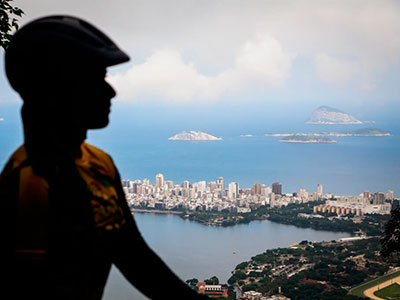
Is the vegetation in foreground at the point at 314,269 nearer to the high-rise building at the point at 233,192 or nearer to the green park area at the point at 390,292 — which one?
the green park area at the point at 390,292

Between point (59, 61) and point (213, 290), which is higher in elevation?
point (59, 61)

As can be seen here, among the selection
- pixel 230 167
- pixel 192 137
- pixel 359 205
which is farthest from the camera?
pixel 192 137

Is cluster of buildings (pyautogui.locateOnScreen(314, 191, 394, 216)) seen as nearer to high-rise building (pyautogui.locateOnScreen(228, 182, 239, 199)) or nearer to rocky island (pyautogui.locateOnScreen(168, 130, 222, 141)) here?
high-rise building (pyautogui.locateOnScreen(228, 182, 239, 199))

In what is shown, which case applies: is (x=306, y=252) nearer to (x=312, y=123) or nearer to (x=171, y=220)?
(x=171, y=220)

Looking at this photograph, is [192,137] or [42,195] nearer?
[42,195]

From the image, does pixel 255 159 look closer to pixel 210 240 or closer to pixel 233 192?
pixel 233 192

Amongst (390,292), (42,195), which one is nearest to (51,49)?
(42,195)

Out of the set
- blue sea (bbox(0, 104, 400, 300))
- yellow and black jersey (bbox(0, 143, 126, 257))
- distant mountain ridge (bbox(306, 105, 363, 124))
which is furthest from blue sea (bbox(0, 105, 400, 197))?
yellow and black jersey (bbox(0, 143, 126, 257))
